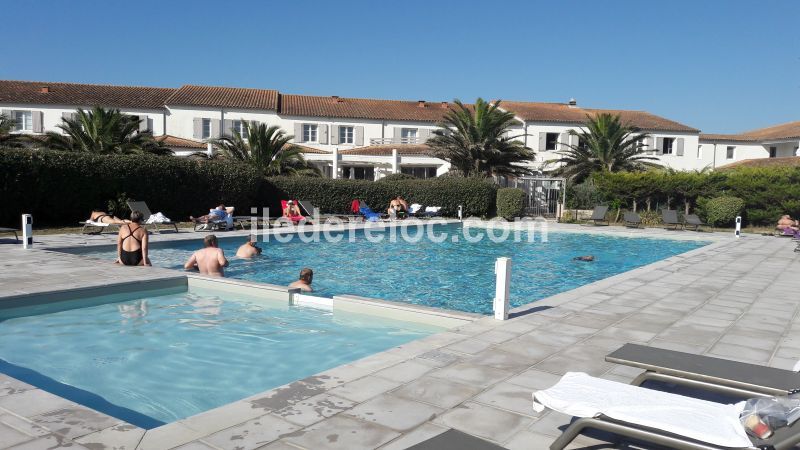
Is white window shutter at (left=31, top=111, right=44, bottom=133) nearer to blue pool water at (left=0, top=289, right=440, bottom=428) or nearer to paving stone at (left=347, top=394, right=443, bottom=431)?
blue pool water at (left=0, top=289, right=440, bottom=428)

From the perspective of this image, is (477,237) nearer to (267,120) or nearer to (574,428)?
(574,428)

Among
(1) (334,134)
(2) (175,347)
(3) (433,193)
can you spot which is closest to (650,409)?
(2) (175,347)

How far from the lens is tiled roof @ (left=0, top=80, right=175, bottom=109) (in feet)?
124

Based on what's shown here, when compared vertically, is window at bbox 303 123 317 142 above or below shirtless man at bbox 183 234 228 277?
above

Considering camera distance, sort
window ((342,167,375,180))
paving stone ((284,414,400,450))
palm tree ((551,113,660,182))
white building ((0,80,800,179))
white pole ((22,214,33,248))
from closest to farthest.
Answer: paving stone ((284,414,400,450)) → white pole ((22,214,33,248)) → palm tree ((551,113,660,182)) → white building ((0,80,800,179)) → window ((342,167,375,180))

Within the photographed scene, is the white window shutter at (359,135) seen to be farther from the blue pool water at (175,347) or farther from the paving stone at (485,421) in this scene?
the paving stone at (485,421)

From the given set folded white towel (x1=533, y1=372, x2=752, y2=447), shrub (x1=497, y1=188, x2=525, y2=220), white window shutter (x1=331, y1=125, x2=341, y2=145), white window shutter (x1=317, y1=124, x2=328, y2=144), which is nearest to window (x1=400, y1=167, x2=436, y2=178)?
white window shutter (x1=331, y1=125, x2=341, y2=145)

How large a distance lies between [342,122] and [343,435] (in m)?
39.6

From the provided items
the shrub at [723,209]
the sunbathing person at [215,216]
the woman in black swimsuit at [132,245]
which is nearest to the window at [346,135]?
the sunbathing person at [215,216]

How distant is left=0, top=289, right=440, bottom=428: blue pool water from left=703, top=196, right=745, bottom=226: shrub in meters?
22.4

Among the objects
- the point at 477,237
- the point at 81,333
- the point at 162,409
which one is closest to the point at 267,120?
the point at 477,237

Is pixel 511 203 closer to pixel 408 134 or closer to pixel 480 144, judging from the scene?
pixel 480 144

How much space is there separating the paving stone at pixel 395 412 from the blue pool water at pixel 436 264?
225 inches

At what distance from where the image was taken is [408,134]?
144 feet
